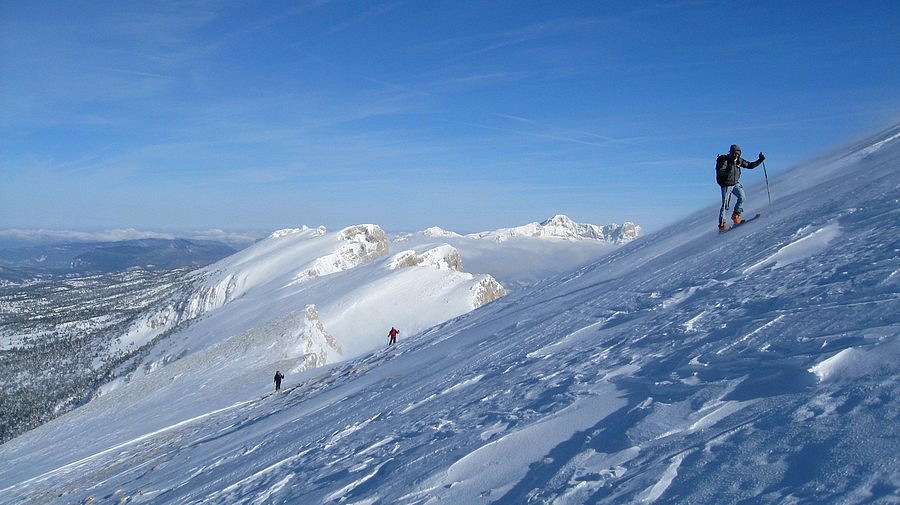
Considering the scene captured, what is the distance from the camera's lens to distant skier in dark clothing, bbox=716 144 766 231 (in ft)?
48.4

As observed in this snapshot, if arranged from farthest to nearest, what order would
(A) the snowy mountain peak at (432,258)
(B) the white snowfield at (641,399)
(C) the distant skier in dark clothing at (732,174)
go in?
Answer: (A) the snowy mountain peak at (432,258)
(C) the distant skier in dark clothing at (732,174)
(B) the white snowfield at (641,399)

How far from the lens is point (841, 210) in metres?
11.4

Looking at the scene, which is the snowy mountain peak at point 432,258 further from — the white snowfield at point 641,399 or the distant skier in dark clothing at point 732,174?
the distant skier in dark clothing at point 732,174

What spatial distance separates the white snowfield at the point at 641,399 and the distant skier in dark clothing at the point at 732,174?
3.03ft

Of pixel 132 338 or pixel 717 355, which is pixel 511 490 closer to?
pixel 717 355

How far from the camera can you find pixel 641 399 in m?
6.12

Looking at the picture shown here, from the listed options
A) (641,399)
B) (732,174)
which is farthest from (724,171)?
(641,399)

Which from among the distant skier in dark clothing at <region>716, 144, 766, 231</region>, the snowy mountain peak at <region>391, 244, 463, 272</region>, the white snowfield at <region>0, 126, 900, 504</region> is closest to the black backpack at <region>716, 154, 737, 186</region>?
the distant skier in dark clothing at <region>716, 144, 766, 231</region>

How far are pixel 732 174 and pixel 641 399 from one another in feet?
37.3

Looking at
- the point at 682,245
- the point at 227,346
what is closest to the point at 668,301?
the point at 682,245

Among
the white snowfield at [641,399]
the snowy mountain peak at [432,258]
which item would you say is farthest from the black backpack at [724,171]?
the snowy mountain peak at [432,258]

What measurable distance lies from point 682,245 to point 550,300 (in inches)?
183

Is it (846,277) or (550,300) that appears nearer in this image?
(846,277)

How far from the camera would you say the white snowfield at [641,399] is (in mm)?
4348
